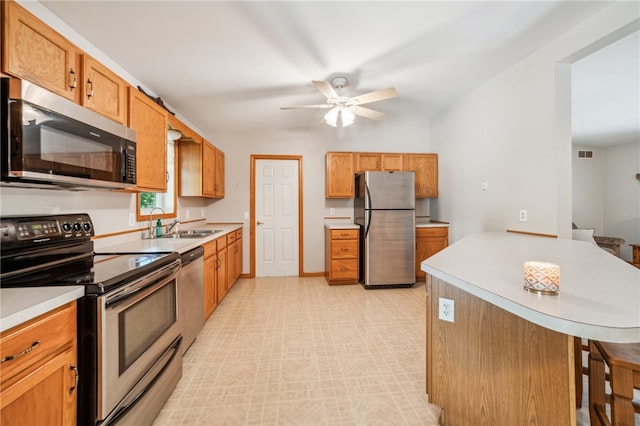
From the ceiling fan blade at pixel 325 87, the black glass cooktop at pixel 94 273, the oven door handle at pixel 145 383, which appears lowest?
the oven door handle at pixel 145 383

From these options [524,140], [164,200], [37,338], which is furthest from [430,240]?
[37,338]

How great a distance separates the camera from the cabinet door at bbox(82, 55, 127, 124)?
5.13 feet

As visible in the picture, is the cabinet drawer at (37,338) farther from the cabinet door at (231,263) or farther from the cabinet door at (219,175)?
the cabinet door at (219,175)

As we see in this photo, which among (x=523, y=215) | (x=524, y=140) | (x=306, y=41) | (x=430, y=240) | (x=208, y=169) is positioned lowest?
(x=430, y=240)

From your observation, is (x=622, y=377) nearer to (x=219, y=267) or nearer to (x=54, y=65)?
(x=54, y=65)

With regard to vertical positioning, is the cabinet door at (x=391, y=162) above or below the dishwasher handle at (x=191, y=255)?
above

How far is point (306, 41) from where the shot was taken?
212cm

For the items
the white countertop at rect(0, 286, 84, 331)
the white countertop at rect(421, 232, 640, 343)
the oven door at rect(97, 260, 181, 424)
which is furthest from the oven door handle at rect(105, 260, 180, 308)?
the white countertop at rect(421, 232, 640, 343)

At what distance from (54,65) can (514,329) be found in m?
2.55

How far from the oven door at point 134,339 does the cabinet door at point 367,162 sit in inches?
129

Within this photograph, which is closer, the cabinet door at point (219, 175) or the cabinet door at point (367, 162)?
the cabinet door at point (219, 175)

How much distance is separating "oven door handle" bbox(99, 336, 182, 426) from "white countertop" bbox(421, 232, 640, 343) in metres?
1.60

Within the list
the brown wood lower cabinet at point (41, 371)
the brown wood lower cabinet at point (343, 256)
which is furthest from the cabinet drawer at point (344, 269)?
the brown wood lower cabinet at point (41, 371)

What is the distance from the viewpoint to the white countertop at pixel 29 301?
80 cm
